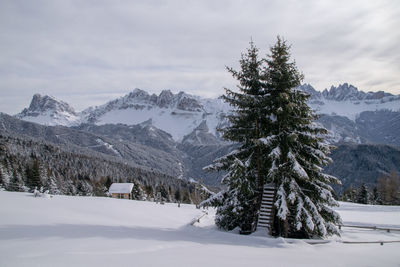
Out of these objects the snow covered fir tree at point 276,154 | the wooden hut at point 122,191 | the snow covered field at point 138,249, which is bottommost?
the wooden hut at point 122,191

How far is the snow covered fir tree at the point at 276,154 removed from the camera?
12.2 meters

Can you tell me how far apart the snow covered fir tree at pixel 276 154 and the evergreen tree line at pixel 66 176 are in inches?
96.0

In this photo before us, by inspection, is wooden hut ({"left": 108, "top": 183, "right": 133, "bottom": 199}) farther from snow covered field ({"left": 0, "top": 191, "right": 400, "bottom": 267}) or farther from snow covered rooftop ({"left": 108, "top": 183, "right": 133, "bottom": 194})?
snow covered field ({"left": 0, "top": 191, "right": 400, "bottom": 267})

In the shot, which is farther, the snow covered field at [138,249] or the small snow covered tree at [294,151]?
the small snow covered tree at [294,151]

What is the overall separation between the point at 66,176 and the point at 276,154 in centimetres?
9994

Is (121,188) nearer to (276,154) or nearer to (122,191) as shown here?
(122,191)

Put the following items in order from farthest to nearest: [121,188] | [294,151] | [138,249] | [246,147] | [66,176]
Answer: [66,176], [121,188], [246,147], [294,151], [138,249]

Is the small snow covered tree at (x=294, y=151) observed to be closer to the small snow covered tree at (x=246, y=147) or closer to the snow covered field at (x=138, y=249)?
the small snow covered tree at (x=246, y=147)

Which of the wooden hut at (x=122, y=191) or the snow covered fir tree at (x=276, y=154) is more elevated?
the snow covered fir tree at (x=276, y=154)

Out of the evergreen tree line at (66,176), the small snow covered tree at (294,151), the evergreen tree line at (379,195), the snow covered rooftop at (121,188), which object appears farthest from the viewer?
the snow covered rooftop at (121,188)

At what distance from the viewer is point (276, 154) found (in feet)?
38.8

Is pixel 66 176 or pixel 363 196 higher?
pixel 66 176

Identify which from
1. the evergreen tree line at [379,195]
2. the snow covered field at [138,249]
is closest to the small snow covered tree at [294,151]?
the snow covered field at [138,249]

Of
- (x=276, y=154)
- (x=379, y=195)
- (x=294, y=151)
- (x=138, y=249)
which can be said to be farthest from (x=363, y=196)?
(x=138, y=249)
